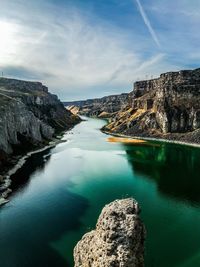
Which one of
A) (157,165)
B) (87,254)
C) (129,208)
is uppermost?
(129,208)

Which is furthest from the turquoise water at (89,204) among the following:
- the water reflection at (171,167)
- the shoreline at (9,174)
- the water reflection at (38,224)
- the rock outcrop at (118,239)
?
the rock outcrop at (118,239)

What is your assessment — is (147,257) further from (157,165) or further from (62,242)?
(157,165)

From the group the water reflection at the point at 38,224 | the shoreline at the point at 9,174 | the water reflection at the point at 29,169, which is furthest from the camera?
the water reflection at the point at 29,169

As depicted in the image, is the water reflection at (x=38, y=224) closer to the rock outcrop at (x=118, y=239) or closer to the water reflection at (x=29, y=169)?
the water reflection at (x=29, y=169)

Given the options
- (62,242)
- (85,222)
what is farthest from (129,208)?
(85,222)

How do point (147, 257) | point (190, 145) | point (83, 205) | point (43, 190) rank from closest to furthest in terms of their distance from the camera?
point (147, 257), point (83, 205), point (43, 190), point (190, 145)

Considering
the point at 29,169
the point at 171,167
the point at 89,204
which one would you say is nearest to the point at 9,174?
the point at 29,169

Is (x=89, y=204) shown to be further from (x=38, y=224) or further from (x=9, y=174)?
(x=9, y=174)
